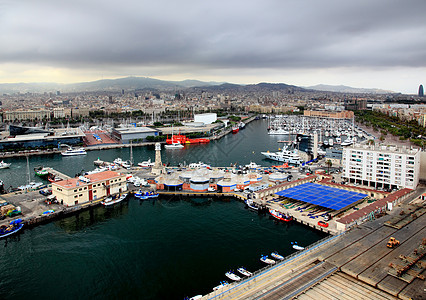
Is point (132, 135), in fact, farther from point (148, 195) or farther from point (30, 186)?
point (148, 195)

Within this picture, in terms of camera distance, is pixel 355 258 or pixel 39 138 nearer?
pixel 355 258

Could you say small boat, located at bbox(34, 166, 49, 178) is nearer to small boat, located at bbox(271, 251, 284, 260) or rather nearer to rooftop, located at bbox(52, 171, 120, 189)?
rooftop, located at bbox(52, 171, 120, 189)

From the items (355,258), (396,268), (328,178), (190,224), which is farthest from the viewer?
(328,178)

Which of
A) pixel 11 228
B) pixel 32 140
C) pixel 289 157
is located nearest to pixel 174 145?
pixel 289 157

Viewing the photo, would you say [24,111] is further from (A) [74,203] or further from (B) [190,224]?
(B) [190,224]

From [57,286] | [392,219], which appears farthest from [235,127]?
[57,286]

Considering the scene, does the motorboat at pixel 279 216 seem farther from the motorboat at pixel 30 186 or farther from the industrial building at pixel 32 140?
the industrial building at pixel 32 140
